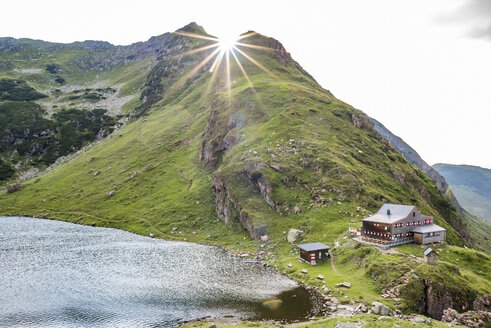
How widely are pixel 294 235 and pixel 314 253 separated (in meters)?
15.3

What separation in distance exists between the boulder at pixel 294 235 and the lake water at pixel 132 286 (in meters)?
16.3

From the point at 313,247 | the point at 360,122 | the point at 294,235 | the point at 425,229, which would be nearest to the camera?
the point at 425,229

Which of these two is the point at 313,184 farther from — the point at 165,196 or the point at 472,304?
the point at 165,196

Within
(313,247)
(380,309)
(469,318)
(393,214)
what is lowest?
(469,318)

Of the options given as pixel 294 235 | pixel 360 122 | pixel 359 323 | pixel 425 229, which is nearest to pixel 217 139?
pixel 294 235

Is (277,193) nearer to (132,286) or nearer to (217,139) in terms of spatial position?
(217,139)

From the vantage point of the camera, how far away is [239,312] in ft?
188

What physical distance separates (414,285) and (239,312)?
33957 mm

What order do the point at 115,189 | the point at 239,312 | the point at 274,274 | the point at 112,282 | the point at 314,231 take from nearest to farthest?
the point at 239,312 < the point at 112,282 < the point at 274,274 < the point at 314,231 < the point at 115,189

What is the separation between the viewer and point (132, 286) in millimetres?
70312

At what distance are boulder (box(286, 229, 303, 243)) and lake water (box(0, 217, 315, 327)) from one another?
16.3 metres

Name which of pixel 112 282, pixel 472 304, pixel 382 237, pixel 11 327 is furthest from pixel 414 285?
pixel 11 327

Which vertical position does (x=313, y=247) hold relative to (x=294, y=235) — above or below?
above

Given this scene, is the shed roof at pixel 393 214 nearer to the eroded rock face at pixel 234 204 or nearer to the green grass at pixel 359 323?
the green grass at pixel 359 323
